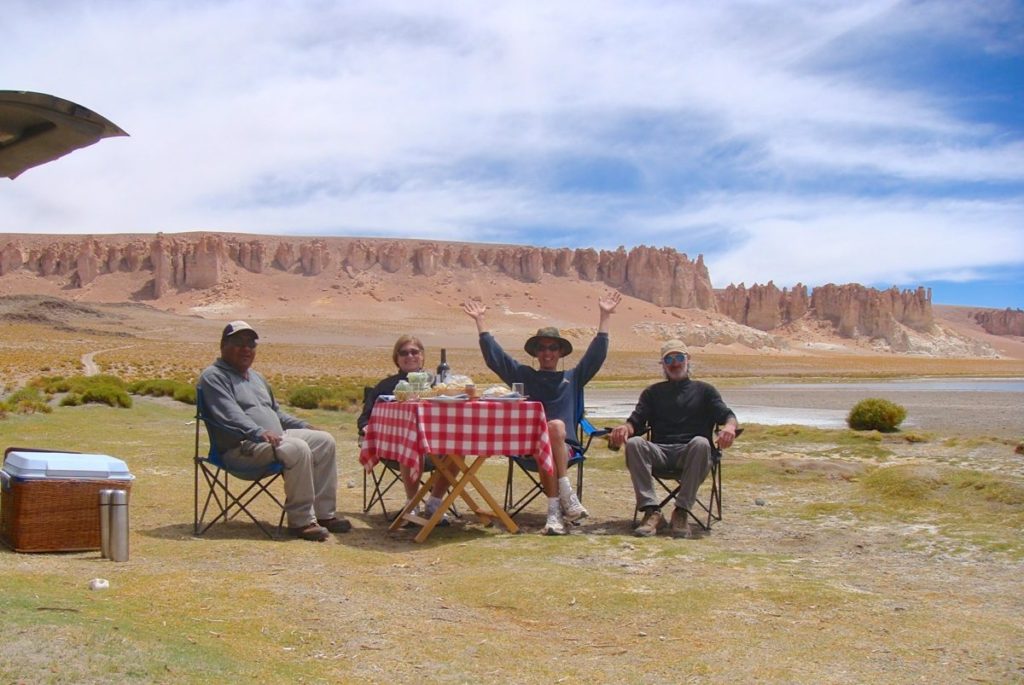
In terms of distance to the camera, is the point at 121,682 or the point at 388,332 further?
the point at 388,332

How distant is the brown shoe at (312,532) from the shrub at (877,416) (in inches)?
523

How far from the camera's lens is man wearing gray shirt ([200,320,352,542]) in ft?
Answer: 20.3

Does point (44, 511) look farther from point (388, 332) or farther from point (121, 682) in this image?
point (388, 332)

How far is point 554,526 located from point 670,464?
1016mm

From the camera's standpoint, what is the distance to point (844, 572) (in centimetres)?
539

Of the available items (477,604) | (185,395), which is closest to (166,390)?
(185,395)

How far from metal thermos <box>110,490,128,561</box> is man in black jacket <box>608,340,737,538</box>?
3100mm

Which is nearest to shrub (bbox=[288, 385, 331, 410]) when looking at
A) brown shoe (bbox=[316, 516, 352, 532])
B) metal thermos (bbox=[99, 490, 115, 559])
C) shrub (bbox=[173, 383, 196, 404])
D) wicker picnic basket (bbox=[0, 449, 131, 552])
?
shrub (bbox=[173, 383, 196, 404])

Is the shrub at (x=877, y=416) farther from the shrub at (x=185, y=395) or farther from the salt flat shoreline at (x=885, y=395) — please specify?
the shrub at (x=185, y=395)

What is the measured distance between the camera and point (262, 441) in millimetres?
6184

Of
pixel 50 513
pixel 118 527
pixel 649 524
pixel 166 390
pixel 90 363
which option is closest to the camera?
pixel 118 527

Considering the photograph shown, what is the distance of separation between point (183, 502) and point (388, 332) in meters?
91.5

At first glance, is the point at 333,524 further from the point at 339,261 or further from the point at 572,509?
the point at 339,261

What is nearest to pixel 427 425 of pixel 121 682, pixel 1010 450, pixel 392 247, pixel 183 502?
pixel 183 502
